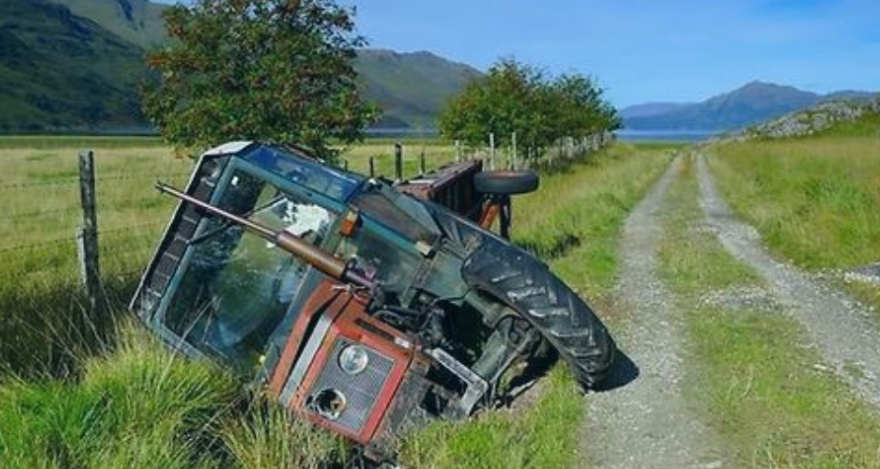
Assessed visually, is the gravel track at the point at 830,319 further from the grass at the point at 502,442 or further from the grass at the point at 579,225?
the grass at the point at 502,442

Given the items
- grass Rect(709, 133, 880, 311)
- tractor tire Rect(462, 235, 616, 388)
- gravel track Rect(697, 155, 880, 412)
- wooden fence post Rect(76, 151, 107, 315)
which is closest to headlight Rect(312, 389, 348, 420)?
tractor tire Rect(462, 235, 616, 388)

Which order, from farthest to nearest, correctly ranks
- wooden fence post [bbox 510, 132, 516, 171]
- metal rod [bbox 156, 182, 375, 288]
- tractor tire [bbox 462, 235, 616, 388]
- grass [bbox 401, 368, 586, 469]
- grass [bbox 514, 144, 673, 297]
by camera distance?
wooden fence post [bbox 510, 132, 516, 171]
grass [bbox 514, 144, 673, 297]
tractor tire [bbox 462, 235, 616, 388]
metal rod [bbox 156, 182, 375, 288]
grass [bbox 401, 368, 586, 469]

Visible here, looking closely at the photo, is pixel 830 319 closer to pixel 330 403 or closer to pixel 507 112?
pixel 330 403

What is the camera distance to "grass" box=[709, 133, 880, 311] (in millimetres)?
12703

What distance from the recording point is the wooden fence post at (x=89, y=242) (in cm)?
748

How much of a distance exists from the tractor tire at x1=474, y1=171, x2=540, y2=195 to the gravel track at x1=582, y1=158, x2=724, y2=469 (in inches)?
63.9

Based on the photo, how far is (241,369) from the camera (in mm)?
5797

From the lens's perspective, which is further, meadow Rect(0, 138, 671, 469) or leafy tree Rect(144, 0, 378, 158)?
leafy tree Rect(144, 0, 378, 158)

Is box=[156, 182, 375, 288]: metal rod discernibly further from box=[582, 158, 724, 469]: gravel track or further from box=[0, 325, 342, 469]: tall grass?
box=[582, 158, 724, 469]: gravel track

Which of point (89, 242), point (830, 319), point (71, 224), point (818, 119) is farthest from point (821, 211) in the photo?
point (818, 119)

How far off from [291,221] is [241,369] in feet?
3.27

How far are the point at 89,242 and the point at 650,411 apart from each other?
458cm

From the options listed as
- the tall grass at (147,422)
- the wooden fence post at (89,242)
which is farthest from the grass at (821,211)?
the wooden fence post at (89,242)

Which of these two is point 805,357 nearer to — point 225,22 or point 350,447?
point 350,447
